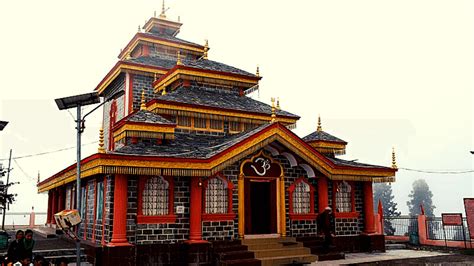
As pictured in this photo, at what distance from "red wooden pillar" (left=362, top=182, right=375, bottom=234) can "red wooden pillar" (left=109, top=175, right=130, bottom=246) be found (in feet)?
35.1

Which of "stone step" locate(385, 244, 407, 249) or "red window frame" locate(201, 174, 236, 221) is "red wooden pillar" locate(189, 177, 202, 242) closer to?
"red window frame" locate(201, 174, 236, 221)

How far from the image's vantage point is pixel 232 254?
1453 centimetres

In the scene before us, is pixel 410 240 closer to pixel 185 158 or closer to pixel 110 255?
pixel 185 158

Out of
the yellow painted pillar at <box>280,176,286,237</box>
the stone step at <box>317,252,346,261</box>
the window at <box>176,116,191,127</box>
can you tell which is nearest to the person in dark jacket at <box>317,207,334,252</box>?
the stone step at <box>317,252,346,261</box>

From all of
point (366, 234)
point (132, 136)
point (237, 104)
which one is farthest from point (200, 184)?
point (366, 234)

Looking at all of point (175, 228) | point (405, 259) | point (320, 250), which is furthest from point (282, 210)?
point (405, 259)

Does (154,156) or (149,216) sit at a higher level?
(154,156)

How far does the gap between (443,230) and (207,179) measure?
1339 centimetres

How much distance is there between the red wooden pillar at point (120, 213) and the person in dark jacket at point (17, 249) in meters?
3.21

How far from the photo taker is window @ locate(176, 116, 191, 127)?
18489 millimetres

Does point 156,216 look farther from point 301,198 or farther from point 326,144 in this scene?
point 326,144

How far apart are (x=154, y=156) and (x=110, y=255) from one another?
3305 millimetres

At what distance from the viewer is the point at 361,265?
1500cm

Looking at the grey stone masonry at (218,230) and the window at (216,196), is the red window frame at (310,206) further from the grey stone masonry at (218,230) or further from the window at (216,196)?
the window at (216,196)
